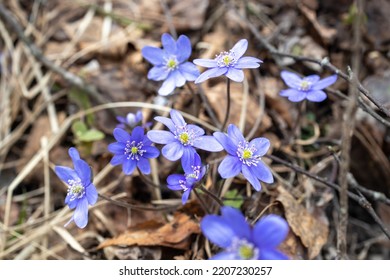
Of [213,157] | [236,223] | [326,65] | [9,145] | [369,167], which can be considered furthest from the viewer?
[9,145]

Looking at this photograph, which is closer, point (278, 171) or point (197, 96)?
point (278, 171)

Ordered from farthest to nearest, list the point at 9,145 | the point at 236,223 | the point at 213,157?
the point at 9,145 < the point at 213,157 < the point at 236,223

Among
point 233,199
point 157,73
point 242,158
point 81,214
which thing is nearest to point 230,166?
point 242,158

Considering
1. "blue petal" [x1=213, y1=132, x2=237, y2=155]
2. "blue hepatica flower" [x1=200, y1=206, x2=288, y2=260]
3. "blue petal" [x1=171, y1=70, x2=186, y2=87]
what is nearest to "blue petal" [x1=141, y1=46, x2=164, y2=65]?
"blue petal" [x1=171, y1=70, x2=186, y2=87]

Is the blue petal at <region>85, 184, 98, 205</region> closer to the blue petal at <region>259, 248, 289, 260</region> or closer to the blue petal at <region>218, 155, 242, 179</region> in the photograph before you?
the blue petal at <region>218, 155, 242, 179</region>

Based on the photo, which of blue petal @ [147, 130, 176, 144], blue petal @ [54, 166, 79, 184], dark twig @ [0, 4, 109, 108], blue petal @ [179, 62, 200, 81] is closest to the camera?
blue petal @ [147, 130, 176, 144]

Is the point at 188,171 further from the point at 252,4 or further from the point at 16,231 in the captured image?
the point at 252,4

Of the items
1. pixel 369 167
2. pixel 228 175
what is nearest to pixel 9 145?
pixel 228 175
